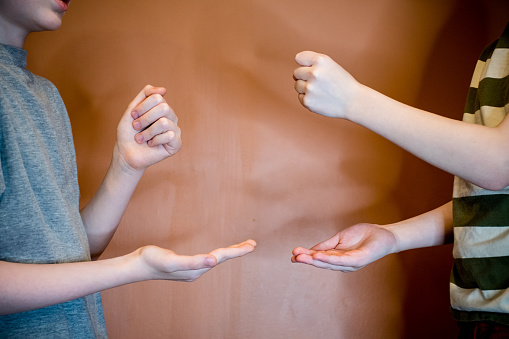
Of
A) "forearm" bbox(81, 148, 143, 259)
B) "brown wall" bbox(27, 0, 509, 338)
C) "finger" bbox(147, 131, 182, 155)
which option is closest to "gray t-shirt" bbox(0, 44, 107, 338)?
"forearm" bbox(81, 148, 143, 259)

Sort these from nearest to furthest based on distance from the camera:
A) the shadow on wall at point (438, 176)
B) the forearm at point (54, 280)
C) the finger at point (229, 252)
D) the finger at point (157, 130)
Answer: the forearm at point (54, 280)
the finger at point (229, 252)
the finger at point (157, 130)
the shadow on wall at point (438, 176)

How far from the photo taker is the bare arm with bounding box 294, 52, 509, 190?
66 cm

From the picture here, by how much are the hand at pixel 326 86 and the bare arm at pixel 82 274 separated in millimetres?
282

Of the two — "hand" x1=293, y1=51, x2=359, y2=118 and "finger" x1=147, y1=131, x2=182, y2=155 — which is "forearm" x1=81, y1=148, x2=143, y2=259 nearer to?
"finger" x1=147, y1=131, x2=182, y2=155

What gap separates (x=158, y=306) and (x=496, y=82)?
96 centimetres

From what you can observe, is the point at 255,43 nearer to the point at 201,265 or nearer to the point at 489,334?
the point at 201,265

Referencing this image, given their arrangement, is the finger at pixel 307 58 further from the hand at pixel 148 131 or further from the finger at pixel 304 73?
the hand at pixel 148 131

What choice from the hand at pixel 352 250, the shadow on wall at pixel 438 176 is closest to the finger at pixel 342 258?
the hand at pixel 352 250

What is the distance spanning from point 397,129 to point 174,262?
1.32ft

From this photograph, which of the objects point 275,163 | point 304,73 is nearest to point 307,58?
point 304,73

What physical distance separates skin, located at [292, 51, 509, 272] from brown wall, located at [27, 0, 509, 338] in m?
0.39

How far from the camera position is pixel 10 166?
0.72 metres

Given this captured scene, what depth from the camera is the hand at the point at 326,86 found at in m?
0.72

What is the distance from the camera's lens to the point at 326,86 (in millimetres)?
719
